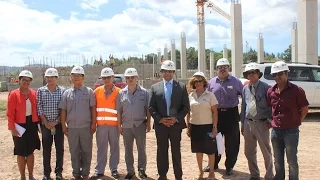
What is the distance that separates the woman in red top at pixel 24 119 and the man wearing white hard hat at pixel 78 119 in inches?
16.9

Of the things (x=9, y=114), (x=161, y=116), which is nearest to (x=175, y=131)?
(x=161, y=116)

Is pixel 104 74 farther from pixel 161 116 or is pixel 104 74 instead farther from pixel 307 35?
pixel 307 35

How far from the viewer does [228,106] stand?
5.77 metres

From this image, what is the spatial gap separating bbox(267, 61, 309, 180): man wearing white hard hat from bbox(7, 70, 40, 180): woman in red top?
3.48 meters

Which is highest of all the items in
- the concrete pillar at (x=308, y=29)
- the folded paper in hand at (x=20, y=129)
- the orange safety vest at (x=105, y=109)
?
the concrete pillar at (x=308, y=29)

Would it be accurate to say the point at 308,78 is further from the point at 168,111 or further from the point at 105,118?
the point at 105,118

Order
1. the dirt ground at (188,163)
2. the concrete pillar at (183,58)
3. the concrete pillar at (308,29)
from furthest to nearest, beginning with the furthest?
the concrete pillar at (183,58)
the concrete pillar at (308,29)
the dirt ground at (188,163)

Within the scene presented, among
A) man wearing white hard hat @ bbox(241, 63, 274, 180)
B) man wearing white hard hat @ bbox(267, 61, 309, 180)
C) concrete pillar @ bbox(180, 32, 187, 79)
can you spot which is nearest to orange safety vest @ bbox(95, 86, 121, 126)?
man wearing white hard hat @ bbox(241, 63, 274, 180)

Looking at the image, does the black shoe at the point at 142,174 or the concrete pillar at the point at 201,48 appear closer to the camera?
the black shoe at the point at 142,174

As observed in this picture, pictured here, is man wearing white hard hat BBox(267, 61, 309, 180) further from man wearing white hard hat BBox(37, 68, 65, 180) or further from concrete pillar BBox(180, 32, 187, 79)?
concrete pillar BBox(180, 32, 187, 79)

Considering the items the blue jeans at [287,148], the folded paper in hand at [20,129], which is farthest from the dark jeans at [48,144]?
the blue jeans at [287,148]

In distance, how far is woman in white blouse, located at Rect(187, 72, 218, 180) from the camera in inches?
210

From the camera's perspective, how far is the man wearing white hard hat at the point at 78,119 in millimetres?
5457

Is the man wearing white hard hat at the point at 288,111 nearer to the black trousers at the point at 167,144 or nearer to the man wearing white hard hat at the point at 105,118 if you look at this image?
the black trousers at the point at 167,144
